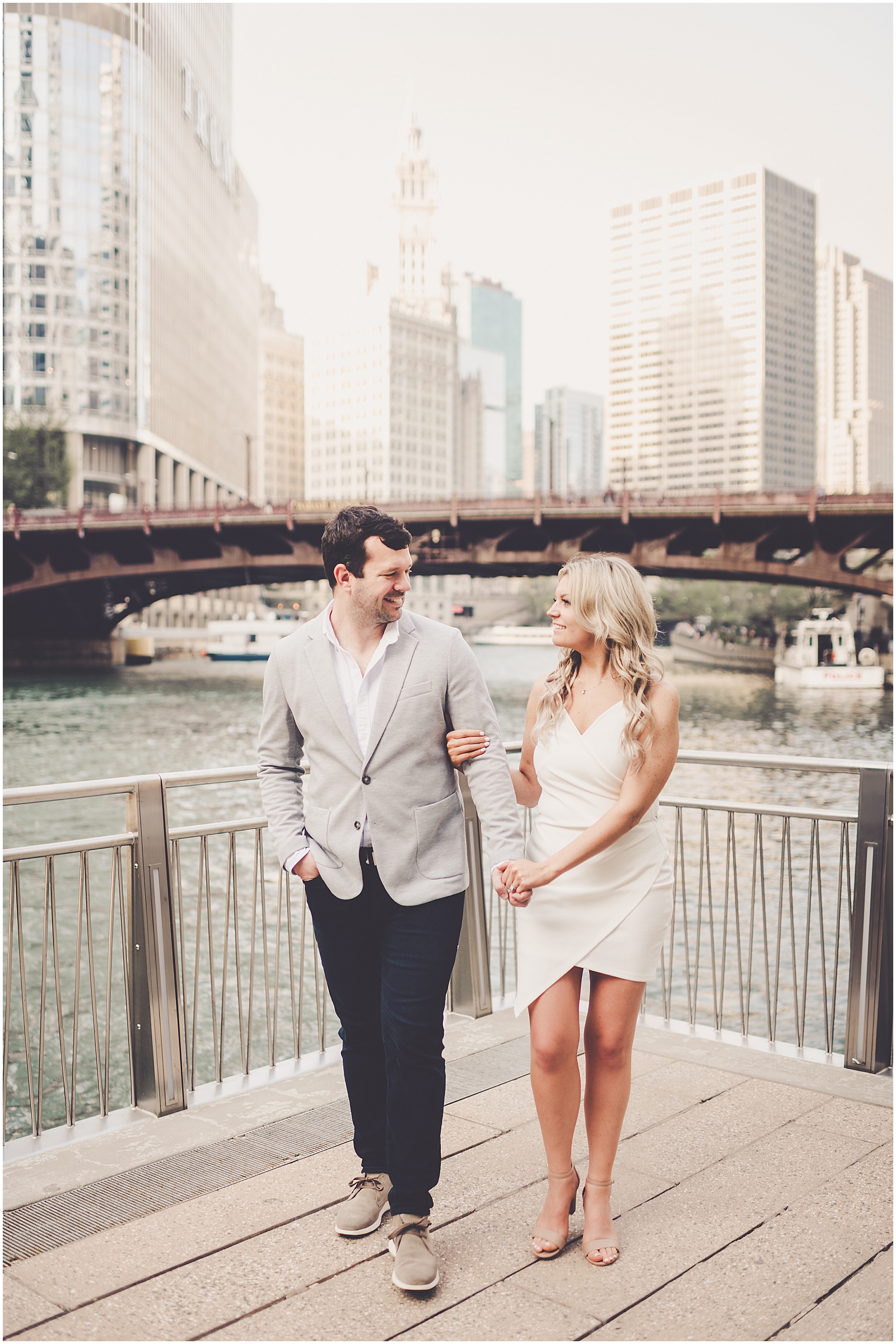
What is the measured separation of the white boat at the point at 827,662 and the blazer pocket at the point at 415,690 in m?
55.2

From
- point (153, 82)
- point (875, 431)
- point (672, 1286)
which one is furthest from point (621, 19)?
point (875, 431)

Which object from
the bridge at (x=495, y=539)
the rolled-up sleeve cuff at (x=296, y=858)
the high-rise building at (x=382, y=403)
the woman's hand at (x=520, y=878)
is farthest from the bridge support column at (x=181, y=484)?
the woman's hand at (x=520, y=878)

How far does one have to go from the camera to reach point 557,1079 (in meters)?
3.11

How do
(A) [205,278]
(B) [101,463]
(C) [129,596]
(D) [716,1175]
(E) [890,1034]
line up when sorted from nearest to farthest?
(D) [716,1175]
(E) [890,1034]
(C) [129,596]
(B) [101,463]
(A) [205,278]

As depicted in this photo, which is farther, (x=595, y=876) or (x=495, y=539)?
(x=495, y=539)

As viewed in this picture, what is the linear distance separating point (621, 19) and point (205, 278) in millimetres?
94912

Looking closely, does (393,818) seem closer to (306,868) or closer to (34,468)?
(306,868)

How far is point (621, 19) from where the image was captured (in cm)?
1412

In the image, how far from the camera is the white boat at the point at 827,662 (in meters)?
55.3

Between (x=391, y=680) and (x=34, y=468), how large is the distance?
71062 mm

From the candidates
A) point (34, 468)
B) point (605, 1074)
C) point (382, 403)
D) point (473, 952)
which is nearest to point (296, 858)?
point (605, 1074)

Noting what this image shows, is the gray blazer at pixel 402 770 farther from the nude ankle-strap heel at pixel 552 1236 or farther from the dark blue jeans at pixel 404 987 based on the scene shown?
the nude ankle-strap heel at pixel 552 1236

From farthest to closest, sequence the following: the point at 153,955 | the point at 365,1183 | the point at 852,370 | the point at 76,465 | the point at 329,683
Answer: the point at 852,370 < the point at 76,465 < the point at 153,955 < the point at 365,1183 < the point at 329,683

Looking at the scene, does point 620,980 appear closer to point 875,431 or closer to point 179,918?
point 179,918
